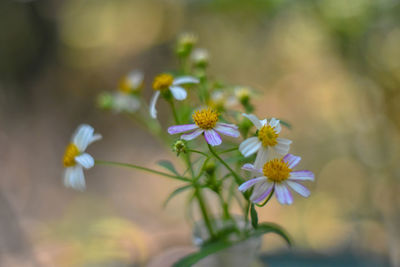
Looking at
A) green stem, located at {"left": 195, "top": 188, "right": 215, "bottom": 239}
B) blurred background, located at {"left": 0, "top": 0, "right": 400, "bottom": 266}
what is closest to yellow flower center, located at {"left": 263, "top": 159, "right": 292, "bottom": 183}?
green stem, located at {"left": 195, "top": 188, "right": 215, "bottom": 239}

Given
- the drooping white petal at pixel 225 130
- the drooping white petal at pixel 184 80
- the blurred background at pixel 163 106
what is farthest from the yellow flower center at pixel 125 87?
the blurred background at pixel 163 106

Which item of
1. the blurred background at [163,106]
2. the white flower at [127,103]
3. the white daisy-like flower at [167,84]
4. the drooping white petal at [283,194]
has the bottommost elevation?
the drooping white petal at [283,194]

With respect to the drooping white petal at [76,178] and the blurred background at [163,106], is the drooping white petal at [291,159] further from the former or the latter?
the blurred background at [163,106]

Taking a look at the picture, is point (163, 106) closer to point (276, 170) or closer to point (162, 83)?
point (162, 83)

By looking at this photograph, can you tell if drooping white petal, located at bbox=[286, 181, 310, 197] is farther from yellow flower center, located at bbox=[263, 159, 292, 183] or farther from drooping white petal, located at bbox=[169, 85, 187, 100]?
drooping white petal, located at bbox=[169, 85, 187, 100]

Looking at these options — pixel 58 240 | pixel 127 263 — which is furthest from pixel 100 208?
pixel 127 263

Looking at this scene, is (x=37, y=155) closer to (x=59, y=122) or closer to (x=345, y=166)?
(x=59, y=122)
